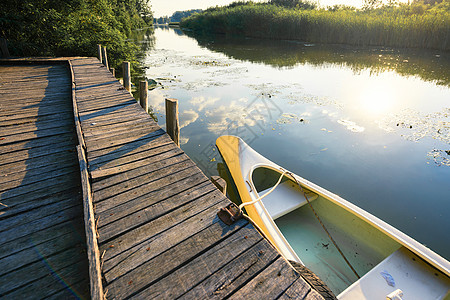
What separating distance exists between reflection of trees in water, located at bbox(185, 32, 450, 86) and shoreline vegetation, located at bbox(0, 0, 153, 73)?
29.4 ft

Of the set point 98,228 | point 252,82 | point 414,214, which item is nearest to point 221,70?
point 252,82

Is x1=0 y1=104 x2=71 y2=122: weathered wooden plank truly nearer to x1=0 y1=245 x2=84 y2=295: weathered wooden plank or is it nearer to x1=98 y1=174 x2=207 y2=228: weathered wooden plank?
x1=98 y1=174 x2=207 y2=228: weathered wooden plank

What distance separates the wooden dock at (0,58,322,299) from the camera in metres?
1.60

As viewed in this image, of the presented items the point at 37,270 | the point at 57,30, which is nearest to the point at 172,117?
the point at 37,270

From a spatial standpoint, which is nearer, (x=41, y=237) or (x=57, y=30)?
(x=41, y=237)

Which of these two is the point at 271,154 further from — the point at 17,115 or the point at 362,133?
the point at 17,115

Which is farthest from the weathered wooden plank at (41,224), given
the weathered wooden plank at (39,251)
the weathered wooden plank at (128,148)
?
the weathered wooden plank at (128,148)

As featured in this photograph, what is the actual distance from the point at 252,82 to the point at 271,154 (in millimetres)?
6183

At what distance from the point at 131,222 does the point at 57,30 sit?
36.4ft

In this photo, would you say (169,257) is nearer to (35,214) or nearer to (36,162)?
(35,214)

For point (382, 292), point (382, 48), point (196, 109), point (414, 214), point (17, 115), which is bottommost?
point (414, 214)

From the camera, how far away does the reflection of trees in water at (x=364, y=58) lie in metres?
12.1

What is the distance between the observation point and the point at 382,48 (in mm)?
17953

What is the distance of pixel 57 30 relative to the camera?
9.48 m
